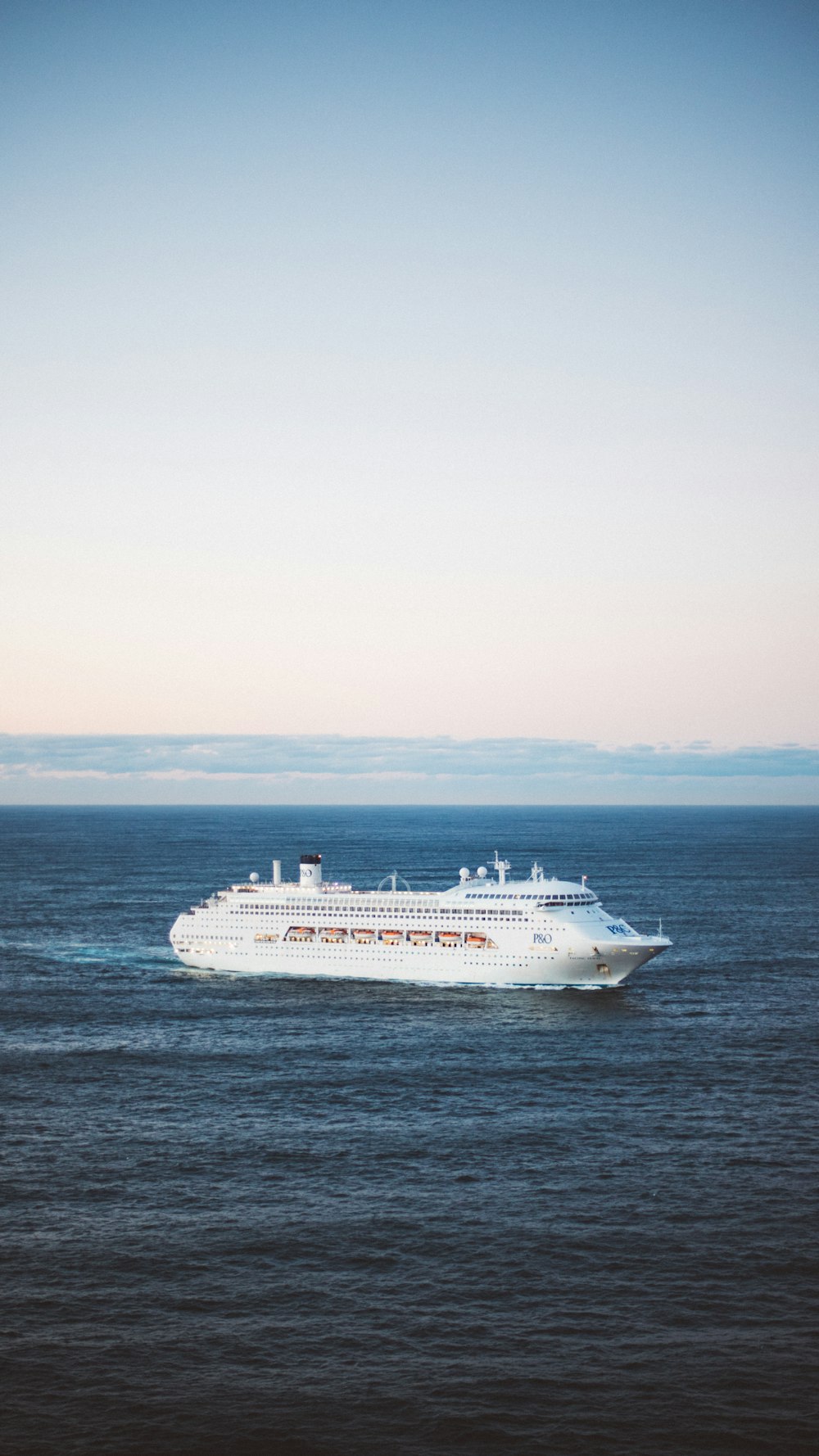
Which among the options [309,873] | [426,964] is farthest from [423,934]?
[309,873]

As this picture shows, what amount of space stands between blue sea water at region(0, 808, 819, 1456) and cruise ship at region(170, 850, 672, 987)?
22.3 feet

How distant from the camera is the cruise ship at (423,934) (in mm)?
84750

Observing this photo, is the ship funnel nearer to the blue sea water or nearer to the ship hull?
the ship hull

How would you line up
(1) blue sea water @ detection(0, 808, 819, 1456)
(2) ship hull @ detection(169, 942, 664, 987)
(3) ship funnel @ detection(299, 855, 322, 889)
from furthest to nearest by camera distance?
(3) ship funnel @ detection(299, 855, 322, 889) < (2) ship hull @ detection(169, 942, 664, 987) < (1) blue sea water @ detection(0, 808, 819, 1456)

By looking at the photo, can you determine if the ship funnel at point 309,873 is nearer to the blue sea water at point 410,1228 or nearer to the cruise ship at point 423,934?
the cruise ship at point 423,934

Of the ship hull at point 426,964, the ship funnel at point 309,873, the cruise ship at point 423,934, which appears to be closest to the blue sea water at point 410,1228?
the ship hull at point 426,964

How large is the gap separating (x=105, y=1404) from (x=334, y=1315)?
7.35m

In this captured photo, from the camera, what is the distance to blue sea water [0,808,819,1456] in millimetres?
29984

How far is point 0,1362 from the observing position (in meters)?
32.4

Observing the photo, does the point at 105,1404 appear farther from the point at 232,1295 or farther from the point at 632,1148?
the point at 632,1148

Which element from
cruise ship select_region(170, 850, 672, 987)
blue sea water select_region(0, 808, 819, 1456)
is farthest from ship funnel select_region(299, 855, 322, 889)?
blue sea water select_region(0, 808, 819, 1456)

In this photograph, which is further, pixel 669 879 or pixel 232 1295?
pixel 669 879

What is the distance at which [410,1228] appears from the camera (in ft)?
133

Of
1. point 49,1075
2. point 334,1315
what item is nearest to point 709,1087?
point 334,1315
